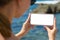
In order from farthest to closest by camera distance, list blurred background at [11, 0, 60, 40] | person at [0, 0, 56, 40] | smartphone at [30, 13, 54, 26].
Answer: blurred background at [11, 0, 60, 40] → smartphone at [30, 13, 54, 26] → person at [0, 0, 56, 40]

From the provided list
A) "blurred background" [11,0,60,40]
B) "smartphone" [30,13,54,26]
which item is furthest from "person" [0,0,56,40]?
"blurred background" [11,0,60,40]

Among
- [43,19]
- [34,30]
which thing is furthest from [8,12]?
[34,30]

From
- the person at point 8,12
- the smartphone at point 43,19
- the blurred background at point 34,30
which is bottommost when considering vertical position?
the blurred background at point 34,30

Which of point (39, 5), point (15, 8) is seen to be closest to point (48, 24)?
point (39, 5)

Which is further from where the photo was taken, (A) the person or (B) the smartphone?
(B) the smartphone

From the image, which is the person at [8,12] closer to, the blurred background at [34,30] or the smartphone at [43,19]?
the smartphone at [43,19]

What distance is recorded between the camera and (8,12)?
0.63 meters

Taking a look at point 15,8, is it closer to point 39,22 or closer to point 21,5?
point 21,5

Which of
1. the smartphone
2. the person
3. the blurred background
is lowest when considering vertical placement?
the blurred background

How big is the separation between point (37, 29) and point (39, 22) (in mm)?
703

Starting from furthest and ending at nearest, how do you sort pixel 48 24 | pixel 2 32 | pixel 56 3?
pixel 56 3 → pixel 48 24 → pixel 2 32

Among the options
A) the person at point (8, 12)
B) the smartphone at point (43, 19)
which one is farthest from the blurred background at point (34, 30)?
the person at point (8, 12)

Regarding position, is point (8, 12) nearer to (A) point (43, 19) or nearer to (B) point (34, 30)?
(A) point (43, 19)

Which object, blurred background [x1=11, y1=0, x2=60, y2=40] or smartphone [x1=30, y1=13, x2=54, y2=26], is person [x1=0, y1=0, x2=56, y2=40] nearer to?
smartphone [x1=30, y1=13, x2=54, y2=26]
